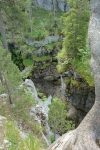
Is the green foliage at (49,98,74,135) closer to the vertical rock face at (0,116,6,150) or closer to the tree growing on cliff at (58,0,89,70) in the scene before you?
the vertical rock face at (0,116,6,150)

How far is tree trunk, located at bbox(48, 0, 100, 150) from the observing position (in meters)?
9.43

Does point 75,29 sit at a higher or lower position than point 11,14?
lower

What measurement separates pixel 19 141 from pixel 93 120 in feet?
17.3

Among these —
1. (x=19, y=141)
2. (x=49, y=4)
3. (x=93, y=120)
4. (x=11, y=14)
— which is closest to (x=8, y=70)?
(x=19, y=141)

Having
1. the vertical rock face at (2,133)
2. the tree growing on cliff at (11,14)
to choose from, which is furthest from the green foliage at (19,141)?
the tree growing on cliff at (11,14)

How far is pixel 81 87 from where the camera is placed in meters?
28.4

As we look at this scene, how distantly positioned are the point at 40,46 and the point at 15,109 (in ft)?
93.4

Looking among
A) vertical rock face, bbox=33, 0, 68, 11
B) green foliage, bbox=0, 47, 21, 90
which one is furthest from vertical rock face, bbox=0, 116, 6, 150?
vertical rock face, bbox=33, 0, 68, 11

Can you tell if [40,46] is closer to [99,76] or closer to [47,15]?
[47,15]

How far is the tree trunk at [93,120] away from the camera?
371 inches

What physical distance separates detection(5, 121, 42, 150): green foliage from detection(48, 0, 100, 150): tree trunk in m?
2.48

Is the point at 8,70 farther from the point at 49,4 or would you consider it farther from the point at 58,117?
the point at 49,4

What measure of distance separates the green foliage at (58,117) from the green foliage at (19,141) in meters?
7.16

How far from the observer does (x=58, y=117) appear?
24.2m
